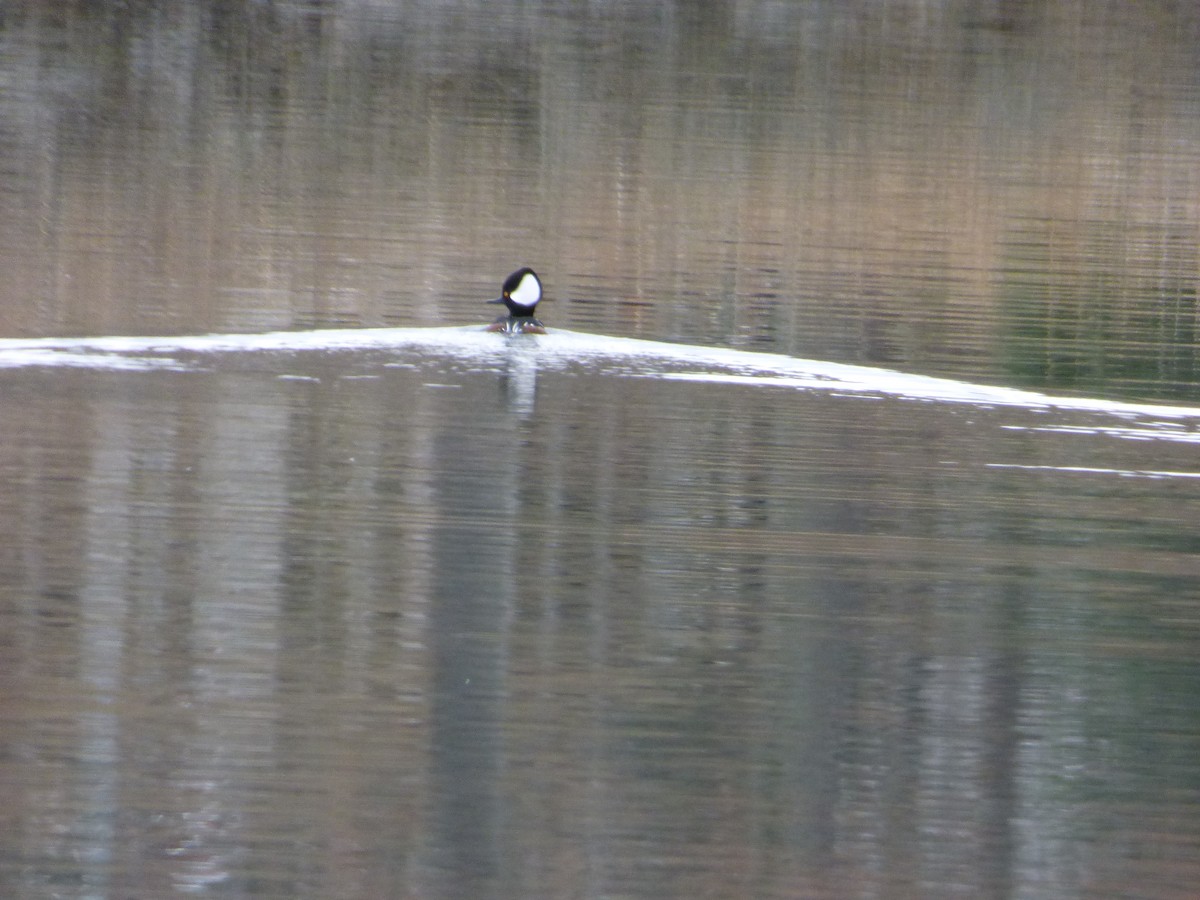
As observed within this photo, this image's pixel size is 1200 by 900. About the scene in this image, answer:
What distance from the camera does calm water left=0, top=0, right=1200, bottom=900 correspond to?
11.0ft

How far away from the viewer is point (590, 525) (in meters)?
5.66

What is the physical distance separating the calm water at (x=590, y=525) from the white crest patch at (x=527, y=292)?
42cm

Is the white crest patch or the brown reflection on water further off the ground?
the brown reflection on water

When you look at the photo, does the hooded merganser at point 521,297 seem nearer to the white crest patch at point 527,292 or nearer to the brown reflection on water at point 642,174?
the white crest patch at point 527,292

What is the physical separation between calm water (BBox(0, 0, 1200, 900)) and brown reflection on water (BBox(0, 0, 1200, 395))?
8cm

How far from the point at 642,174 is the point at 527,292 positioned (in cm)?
571

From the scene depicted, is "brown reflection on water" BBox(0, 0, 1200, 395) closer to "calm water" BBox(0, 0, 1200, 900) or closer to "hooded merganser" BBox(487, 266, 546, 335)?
"calm water" BBox(0, 0, 1200, 900)

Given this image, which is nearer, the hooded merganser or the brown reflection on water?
the hooded merganser

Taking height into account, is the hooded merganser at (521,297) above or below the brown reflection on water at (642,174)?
below

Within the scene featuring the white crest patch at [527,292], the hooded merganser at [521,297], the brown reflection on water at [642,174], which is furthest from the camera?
the brown reflection on water at [642,174]

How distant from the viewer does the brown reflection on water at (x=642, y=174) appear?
11195mm

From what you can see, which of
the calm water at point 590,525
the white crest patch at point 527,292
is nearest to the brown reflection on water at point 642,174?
the calm water at point 590,525

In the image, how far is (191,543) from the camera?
524 centimetres

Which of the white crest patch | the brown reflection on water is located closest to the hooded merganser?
the white crest patch
